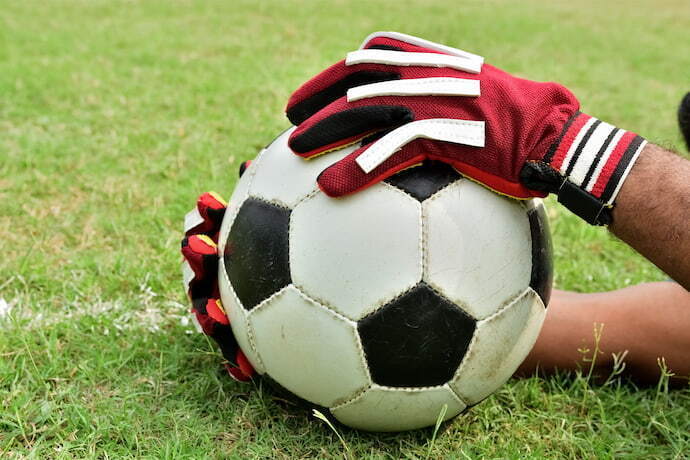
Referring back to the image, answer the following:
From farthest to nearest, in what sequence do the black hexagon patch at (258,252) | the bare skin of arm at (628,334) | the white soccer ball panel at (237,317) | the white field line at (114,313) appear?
the white field line at (114,313) < the bare skin of arm at (628,334) < the white soccer ball panel at (237,317) < the black hexagon patch at (258,252)

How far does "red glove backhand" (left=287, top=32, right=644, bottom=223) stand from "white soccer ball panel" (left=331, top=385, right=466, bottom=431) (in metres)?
0.52

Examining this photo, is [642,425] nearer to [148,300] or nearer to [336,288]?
[336,288]

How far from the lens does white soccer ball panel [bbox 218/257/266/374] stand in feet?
6.14

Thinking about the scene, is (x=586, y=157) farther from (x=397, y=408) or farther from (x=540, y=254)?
(x=397, y=408)

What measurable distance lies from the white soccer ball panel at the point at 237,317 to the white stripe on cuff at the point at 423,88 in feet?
1.97

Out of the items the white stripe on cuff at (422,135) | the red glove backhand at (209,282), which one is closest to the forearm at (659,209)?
the white stripe on cuff at (422,135)

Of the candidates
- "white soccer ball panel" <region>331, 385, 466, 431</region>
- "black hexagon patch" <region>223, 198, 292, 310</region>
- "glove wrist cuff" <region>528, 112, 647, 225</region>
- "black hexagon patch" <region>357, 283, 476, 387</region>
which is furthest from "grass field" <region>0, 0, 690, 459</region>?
"black hexagon patch" <region>223, 198, 292, 310</region>

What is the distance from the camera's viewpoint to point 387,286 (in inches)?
66.0

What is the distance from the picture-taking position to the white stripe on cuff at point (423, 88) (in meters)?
1.69

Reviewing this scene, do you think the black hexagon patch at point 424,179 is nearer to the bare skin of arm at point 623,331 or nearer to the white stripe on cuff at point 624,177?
the white stripe on cuff at point 624,177

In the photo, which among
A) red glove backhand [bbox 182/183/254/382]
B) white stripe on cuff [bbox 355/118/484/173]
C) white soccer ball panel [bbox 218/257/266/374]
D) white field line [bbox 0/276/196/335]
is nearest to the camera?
white stripe on cuff [bbox 355/118/484/173]

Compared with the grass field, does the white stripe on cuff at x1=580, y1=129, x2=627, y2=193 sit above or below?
above

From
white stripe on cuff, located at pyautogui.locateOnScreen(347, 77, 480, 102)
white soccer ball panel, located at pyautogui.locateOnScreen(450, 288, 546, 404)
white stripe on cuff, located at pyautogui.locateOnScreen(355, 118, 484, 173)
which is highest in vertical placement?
white stripe on cuff, located at pyautogui.locateOnScreen(347, 77, 480, 102)

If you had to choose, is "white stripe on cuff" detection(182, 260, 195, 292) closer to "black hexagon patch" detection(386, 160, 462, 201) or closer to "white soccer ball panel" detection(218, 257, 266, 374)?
"white soccer ball panel" detection(218, 257, 266, 374)
